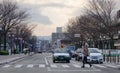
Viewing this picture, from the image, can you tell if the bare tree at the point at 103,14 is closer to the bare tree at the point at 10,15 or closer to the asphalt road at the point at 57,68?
the bare tree at the point at 10,15

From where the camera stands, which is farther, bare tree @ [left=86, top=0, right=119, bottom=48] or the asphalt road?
bare tree @ [left=86, top=0, right=119, bottom=48]

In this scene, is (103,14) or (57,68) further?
(103,14)

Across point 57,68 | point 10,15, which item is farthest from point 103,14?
point 57,68

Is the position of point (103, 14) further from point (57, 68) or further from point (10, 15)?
point (57, 68)

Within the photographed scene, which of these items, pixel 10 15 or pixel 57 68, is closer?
pixel 57 68

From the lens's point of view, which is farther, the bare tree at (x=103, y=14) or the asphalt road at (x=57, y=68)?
the bare tree at (x=103, y=14)

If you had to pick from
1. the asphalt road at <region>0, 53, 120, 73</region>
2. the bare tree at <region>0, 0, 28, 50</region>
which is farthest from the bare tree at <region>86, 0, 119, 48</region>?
the asphalt road at <region>0, 53, 120, 73</region>

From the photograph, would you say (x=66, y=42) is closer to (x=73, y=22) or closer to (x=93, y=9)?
(x=73, y=22)

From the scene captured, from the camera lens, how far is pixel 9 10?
77.4 m

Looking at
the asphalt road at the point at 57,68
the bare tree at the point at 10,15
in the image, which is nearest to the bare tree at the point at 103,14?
the bare tree at the point at 10,15

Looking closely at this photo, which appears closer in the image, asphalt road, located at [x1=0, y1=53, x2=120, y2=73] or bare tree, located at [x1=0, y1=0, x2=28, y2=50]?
asphalt road, located at [x1=0, y1=53, x2=120, y2=73]

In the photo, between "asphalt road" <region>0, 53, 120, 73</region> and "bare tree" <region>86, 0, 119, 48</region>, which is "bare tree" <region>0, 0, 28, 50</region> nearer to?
"bare tree" <region>86, 0, 119, 48</region>

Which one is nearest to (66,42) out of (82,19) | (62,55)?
(82,19)

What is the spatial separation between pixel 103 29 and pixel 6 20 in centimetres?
2155
